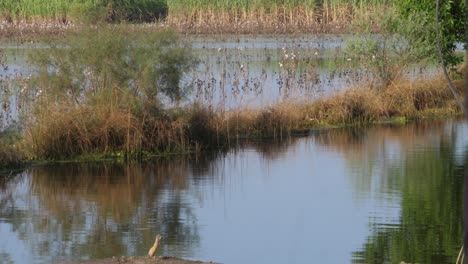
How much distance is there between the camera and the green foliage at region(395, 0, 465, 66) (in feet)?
86.1

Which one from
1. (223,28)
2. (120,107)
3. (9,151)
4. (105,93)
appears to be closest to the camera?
(9,151)

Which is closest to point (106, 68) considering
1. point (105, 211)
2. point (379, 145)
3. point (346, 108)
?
point (105, 211)

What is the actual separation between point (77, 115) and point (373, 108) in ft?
27.7

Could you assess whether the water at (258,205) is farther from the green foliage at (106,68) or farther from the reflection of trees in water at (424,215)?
the green foliage at (106,68)

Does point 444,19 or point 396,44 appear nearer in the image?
point 444,19

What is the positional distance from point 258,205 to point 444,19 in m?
12.3

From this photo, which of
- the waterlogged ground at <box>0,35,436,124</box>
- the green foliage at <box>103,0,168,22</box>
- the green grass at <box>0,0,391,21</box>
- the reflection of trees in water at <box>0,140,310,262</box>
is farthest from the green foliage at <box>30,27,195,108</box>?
the green grass at <box>0,0,391,21</box>

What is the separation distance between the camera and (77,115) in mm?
19375

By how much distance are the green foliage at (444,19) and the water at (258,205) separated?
15.4ft

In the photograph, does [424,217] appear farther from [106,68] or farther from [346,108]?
[346,108]

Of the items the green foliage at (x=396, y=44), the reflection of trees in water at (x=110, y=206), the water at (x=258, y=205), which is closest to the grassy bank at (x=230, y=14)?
the green foliage at (x=396, y=44)

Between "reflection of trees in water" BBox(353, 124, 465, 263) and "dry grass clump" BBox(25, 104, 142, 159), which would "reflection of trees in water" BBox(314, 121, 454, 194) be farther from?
"dry grass clump" BBox(25, 104, 142, 159)

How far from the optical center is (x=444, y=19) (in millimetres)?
26750

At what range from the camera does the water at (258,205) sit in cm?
1305
